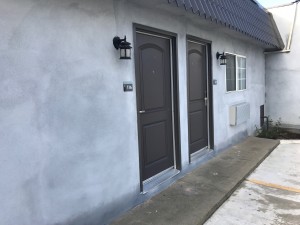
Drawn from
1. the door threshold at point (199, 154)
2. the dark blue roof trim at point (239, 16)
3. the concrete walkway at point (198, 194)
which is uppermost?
the dark blue roof trim at point (239, 16)

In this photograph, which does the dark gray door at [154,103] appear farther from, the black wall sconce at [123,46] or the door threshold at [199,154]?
the door threshold at [199,154]

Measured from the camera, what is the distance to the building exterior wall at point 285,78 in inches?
349

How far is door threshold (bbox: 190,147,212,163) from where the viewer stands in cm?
519

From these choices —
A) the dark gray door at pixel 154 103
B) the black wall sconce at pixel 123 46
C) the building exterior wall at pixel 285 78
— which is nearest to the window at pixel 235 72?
the building exterior wall at pixel 285 78

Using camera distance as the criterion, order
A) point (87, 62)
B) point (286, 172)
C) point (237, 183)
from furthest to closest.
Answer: point (286, 172) → point (237, 183) → point (87, 62)

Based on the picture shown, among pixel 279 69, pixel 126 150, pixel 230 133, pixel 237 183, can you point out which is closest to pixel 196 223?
pixel 126 150

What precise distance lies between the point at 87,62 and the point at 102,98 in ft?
1.42

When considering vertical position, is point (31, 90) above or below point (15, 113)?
above

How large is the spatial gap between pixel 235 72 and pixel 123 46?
449cm

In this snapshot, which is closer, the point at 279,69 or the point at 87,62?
the point at 87,62

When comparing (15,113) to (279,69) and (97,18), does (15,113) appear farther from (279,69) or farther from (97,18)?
(279,69)

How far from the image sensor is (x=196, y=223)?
10.5ft

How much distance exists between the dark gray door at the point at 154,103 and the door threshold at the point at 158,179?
0.06 metres

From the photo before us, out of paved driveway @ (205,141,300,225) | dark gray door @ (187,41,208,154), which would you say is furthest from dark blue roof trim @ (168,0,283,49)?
paved driveway @ (205,141,300,225)
